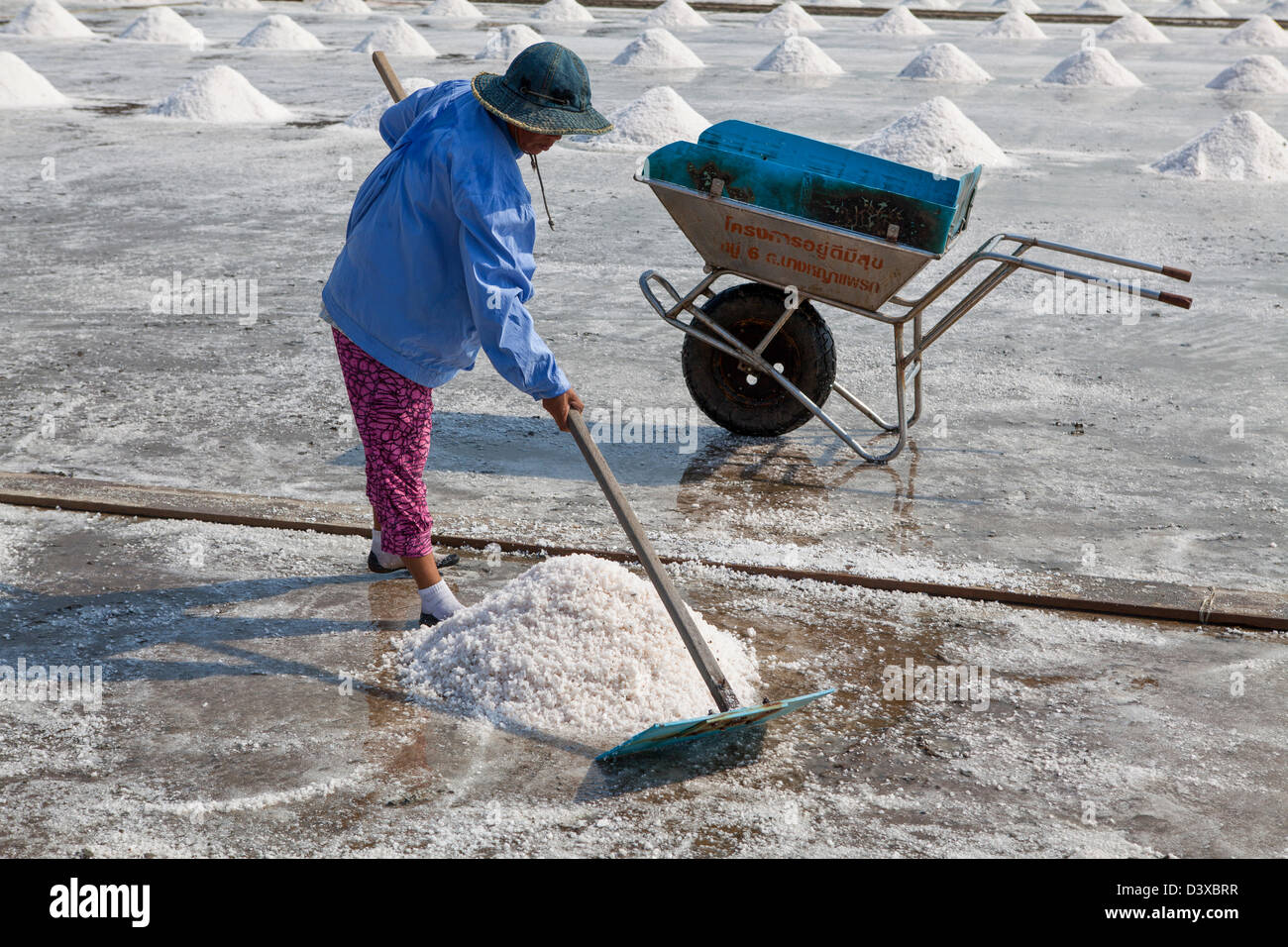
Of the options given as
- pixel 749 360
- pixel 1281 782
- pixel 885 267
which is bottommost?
pixel 1281 782

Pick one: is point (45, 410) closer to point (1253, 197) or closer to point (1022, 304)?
point (1022, 304)

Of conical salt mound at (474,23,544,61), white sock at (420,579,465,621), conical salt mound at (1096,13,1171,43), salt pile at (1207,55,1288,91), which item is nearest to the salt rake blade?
white sock at (420,579,465,621)

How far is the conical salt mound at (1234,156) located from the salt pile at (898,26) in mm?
13157

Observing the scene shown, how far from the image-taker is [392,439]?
3518 mm

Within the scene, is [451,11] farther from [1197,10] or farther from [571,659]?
[571,659]

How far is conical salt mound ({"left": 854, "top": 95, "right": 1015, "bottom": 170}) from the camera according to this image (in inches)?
412

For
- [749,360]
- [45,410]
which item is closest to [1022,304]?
[749,360]

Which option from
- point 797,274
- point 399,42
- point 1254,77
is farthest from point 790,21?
point 797,274

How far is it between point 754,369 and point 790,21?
20464 mm

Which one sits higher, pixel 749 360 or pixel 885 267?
pixel 885 267

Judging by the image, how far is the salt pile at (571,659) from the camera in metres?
3.20

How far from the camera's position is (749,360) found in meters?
4.81
